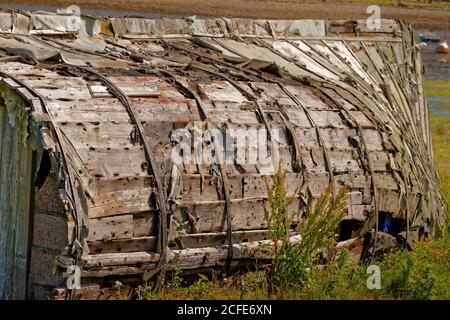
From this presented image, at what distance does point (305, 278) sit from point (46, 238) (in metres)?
2.58

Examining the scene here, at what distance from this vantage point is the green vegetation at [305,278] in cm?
1162

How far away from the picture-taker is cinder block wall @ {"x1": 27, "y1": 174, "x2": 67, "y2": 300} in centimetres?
1139

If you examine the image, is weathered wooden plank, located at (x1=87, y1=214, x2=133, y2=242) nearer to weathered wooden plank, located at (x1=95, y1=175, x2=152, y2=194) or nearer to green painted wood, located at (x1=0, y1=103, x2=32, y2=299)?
weathered wooden plank, located at (x1=95, y1=175, x2=152, y2=194)

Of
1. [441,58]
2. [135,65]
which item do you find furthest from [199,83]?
[441,58]

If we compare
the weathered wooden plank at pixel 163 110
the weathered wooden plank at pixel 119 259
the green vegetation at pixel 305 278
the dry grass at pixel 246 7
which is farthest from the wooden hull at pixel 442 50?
the weathered wooden plank at pixel 119 259

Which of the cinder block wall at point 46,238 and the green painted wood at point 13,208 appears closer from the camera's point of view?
the cinder block wall at point 46,238

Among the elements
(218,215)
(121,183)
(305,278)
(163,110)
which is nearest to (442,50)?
(163,110)

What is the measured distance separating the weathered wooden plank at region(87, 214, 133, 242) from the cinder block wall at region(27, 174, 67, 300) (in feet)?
0.99

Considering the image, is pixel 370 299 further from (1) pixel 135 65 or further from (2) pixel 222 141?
(1) pixel 135 65

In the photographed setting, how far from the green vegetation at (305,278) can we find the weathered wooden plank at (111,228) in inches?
24.6

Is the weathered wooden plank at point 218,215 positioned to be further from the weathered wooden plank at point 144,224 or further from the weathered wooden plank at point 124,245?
the weathered wooden plank at point 124,245

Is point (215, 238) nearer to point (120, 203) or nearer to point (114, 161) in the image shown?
point (120, 203)

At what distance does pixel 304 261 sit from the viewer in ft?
38.5
